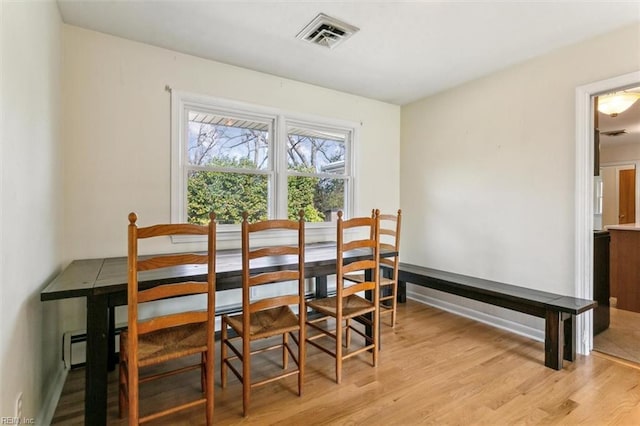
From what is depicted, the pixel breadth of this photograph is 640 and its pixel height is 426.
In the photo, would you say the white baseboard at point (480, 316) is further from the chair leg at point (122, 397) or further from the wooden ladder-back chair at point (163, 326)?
the chair leg at point (122, 397)

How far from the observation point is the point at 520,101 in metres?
3.04

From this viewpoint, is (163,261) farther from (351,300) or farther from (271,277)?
(351,300)

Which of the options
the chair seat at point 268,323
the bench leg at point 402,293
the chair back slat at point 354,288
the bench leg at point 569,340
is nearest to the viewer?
the chair seat at point 268,323

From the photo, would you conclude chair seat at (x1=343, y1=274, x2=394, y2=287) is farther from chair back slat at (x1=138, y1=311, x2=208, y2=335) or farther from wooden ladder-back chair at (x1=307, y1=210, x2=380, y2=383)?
chair back slat at (x1=138, y1=311, x2=208, y2=335)

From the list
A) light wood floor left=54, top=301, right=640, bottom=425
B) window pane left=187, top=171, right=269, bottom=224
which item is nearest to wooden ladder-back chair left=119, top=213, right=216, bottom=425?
light wood floor left=54, top=301, right=640, bottom=425

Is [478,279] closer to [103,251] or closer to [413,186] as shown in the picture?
[413,186]

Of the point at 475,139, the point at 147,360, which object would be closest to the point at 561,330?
the point at 475,139

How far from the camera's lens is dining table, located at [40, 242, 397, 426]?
1.64 m

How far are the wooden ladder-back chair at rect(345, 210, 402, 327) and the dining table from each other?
1027 millimetres

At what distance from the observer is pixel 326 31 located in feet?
8.23

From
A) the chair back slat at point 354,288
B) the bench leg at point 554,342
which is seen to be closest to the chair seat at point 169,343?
the chair back slat at point 354,288

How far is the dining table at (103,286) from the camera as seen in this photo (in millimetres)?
1639

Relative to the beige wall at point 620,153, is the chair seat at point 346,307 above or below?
below

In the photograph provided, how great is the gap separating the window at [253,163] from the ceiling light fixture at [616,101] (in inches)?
99.7
